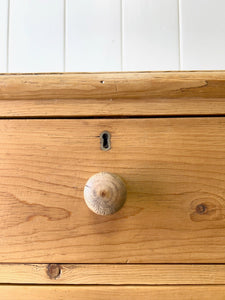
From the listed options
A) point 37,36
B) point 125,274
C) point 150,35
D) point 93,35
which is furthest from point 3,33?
point 125,274

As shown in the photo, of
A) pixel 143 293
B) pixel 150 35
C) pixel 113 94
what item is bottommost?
pixel 143 293

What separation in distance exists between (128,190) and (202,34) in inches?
26.0

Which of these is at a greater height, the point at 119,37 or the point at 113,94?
the point at 119,37

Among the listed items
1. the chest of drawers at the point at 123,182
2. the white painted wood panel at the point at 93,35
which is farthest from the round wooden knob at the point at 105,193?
the white painted wood panel at the point at 93,35

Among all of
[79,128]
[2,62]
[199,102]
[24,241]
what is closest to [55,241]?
[24,241]

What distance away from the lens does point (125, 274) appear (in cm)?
43

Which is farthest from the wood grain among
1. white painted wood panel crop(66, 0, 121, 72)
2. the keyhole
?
white painted wood panel crop(66, 0, 121, 72)

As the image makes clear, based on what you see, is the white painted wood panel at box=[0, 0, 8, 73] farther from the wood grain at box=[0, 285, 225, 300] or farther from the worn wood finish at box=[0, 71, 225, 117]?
the wood grain at box=[0, 285, 225, 300]

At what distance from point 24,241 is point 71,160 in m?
0.11

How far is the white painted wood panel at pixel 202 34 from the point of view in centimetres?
95

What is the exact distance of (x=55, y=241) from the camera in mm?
437

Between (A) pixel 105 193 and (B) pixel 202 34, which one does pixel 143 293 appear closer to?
(A) pixel 105 193

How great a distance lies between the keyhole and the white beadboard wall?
53 centimetres

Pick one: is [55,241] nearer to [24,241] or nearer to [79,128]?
[24,241]
